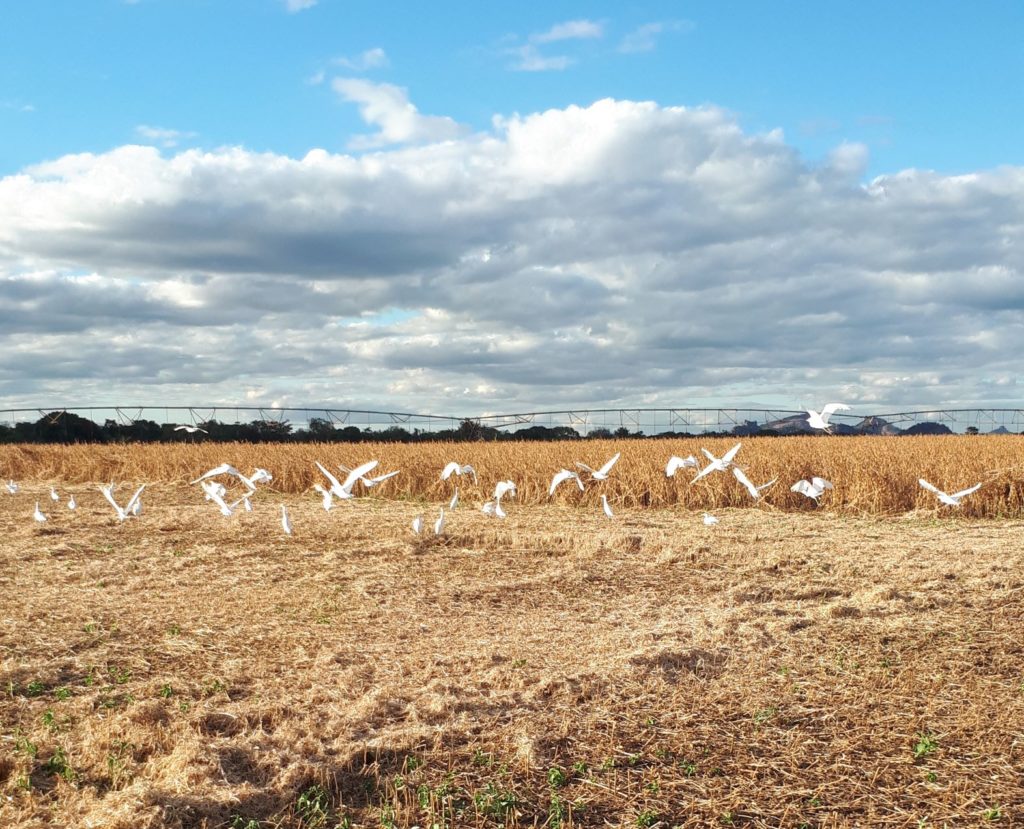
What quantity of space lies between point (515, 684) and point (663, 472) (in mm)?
9515

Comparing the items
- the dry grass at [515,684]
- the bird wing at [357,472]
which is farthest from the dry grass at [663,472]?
the bird wing at [357,472]

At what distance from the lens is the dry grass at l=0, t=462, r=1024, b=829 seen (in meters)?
3.36

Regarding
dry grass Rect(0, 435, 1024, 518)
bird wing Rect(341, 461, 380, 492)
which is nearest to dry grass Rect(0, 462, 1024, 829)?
bird wing Rect(341, 461, 380, 492)

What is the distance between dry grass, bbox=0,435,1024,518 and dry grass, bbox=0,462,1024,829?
12.8ft

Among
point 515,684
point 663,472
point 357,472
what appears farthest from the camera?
point 663,472

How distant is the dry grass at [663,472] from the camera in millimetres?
12789

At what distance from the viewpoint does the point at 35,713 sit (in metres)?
4.23

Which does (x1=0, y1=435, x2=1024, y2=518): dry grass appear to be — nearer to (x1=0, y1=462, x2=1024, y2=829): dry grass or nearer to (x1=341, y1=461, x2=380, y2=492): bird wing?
(x1=0, y1=462, x2=1024, y2=829): dry grass

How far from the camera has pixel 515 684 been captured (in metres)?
4.51

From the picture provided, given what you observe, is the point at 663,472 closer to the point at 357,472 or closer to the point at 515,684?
the point at 357,472

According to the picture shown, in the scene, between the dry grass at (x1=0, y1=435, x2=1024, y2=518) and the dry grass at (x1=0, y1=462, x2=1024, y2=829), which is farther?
the dry grass at (x1=0, y1=435, x2=1024, y2=518)

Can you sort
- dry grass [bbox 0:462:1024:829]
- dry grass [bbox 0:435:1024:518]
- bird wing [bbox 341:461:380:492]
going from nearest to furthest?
dry grass [bbox 0:462:1024:829] < bird wing [bbox 341:461:380:492] < dry grass [bbox 0:435:1024:518]

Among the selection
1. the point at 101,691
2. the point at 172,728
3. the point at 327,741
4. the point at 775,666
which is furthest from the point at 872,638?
the point at 101,691

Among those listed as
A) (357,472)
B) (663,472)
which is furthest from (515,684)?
(663,472)
